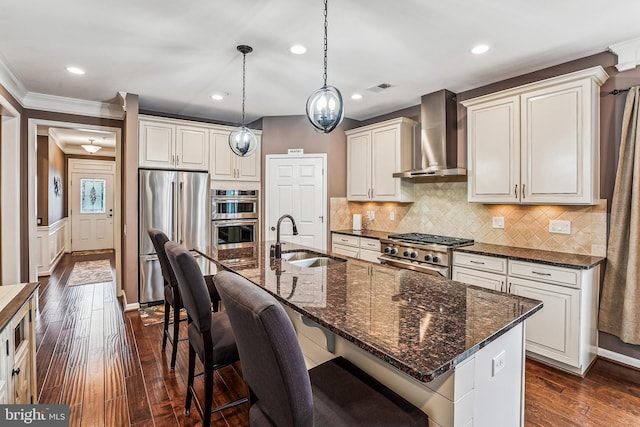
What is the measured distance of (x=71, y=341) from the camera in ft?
10.5

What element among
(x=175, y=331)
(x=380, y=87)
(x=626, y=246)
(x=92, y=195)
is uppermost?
(x=380, y=87)

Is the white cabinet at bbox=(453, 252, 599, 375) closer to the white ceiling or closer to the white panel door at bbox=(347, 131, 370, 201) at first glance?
the white ceiling

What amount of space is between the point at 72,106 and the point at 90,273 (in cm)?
319

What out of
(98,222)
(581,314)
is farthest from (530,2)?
(98,222)

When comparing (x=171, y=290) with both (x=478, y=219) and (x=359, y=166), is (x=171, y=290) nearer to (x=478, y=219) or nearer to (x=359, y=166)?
(x=359, y=166)

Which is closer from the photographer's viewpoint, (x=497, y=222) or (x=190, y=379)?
(x=190, y=379)

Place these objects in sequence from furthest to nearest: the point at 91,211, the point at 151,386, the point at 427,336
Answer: the point at 91,211 → the point at 151,386 → the point at 427,336

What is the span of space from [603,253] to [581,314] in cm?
67

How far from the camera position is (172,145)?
4.36 meters

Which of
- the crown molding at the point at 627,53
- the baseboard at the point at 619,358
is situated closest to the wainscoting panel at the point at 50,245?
→ the baseboard at the point at 619,358

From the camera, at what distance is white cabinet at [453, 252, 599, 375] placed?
2.57 m

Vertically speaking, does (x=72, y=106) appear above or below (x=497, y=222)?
A: above

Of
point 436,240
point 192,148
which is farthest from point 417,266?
point 192,148

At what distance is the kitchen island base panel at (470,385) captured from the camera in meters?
1.09
